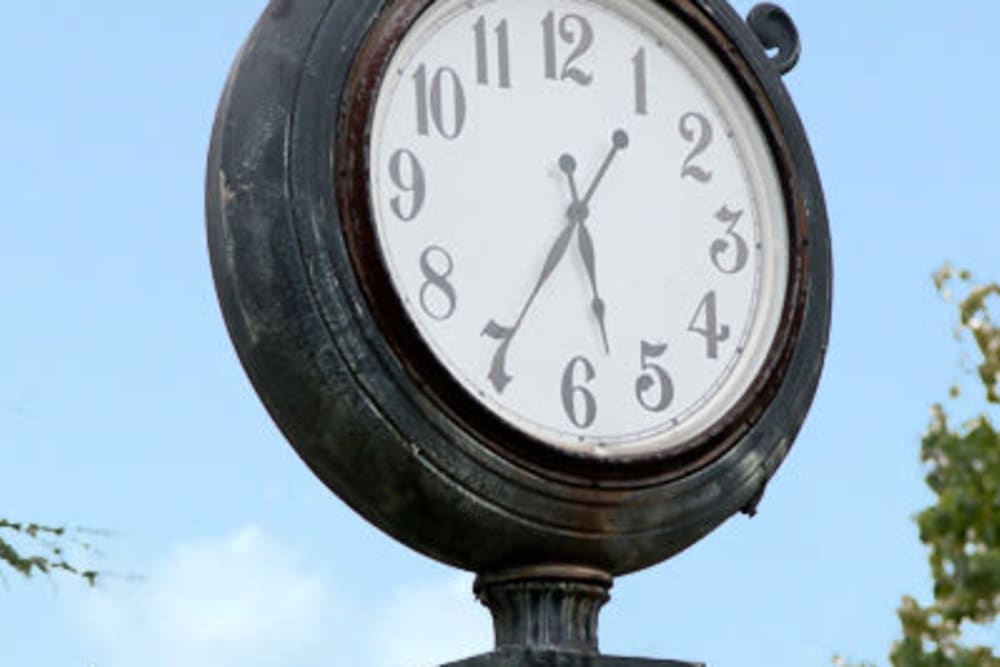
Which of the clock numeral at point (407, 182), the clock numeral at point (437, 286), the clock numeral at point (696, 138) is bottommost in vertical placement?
the clock numeral at point (437, 286)

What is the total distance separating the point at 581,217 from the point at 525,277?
0.21 metres

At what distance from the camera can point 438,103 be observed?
5.47m

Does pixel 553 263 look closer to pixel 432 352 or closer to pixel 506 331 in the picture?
pixel 506 331

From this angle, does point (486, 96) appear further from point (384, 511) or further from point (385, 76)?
point (384, 511)

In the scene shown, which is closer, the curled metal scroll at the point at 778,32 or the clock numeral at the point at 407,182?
the clock numeral at the point at 407,182

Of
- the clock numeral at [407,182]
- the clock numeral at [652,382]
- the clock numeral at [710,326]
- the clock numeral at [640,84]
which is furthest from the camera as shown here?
the clock numeral at [640,84]

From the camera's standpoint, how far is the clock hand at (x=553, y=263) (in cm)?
537

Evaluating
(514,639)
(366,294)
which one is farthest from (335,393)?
(514,639)

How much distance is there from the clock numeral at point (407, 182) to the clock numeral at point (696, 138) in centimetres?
67

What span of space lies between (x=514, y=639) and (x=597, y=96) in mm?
1147

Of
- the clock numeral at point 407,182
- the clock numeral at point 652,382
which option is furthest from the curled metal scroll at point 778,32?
the clock numeral at point 407,182

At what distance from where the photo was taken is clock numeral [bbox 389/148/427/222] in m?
5.35

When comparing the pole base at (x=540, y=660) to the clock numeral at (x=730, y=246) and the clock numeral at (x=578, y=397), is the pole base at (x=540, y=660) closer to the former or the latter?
the clock numeral at (x=578, y=397)

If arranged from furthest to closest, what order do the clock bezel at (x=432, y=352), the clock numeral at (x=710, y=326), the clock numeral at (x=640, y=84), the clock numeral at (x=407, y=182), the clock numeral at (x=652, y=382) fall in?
1. the clock numeral at (x=640, y=84)
2. the clock numeral at (x=710, y=326)
3. the clock numeral at (x=652, y=382)
4. the clock numeral at (x=407, y=182)
5. the clock bezel at (x=432, y=352)
